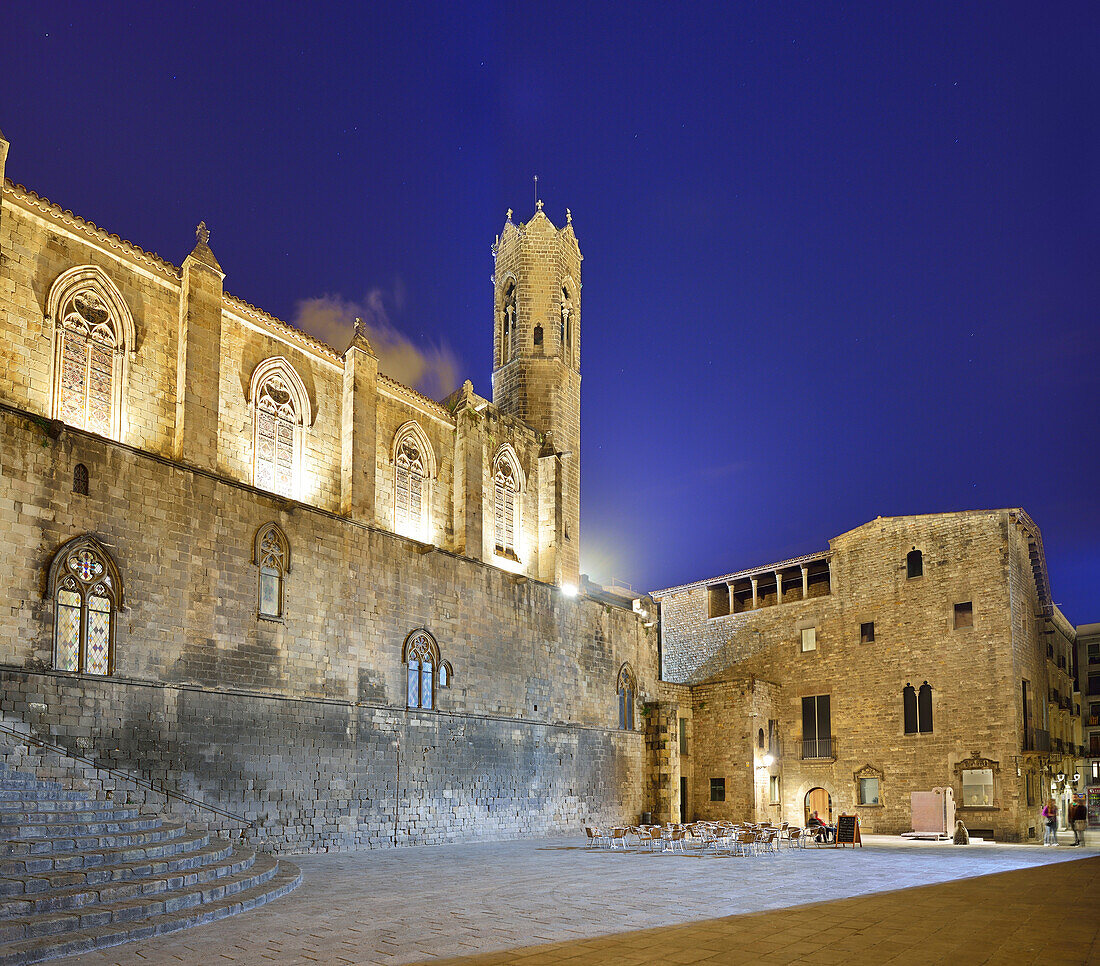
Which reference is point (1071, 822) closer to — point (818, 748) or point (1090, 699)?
point (818, 748)

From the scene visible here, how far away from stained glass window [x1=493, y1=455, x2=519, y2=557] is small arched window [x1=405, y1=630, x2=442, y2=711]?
17.7 feet

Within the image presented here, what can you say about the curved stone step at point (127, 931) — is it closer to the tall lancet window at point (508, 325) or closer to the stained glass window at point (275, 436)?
the stained glass window at point (275, 436)

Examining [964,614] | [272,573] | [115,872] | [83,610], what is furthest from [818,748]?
[115,872]

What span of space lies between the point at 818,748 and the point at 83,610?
2586cm

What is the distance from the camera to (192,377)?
743 inches

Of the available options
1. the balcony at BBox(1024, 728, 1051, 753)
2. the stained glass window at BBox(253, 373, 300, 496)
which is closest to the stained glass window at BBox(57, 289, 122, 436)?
the stained glass window at BBox(253, 373, 300, 496)

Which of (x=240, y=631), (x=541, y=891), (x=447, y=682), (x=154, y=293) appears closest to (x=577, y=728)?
(x=447, y=682)

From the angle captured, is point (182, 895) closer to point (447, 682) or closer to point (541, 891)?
point (541, 891)

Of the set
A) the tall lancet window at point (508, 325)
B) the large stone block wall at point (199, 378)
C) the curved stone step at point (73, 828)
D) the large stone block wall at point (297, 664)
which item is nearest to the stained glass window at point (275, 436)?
the large stone block wall at point (199, 378)

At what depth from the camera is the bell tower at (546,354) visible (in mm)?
29797

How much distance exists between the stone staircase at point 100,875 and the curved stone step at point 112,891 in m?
0.01

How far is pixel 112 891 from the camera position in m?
9.69

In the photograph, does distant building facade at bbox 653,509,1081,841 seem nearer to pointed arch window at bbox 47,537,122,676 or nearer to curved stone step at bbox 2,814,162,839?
pointed arch window at bbox 47,537,122,676

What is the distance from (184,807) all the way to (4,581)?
15.9 feet
